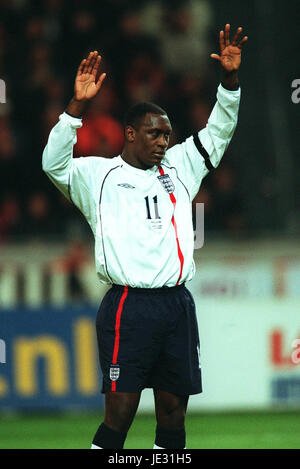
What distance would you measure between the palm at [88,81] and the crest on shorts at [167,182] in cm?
56

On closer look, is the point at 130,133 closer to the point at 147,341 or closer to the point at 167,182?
the point at 167,182

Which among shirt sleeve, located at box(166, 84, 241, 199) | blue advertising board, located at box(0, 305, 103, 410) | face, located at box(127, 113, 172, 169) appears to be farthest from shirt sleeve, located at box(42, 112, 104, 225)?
blue advertising board, located at box(0, 305, 103, 410)

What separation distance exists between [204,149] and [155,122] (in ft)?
1.19

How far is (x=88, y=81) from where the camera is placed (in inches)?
194

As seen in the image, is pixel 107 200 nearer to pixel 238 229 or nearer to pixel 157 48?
pixel 238 229

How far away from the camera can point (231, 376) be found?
8.47 metres

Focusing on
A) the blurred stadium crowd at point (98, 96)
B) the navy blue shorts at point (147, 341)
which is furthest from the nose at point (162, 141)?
the blurred stadium crowd at point (98, 96)

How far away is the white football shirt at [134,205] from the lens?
4.88m

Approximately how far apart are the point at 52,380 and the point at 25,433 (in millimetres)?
901

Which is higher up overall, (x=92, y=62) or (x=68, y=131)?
(x=92, y=62)

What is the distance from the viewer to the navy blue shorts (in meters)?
4.88

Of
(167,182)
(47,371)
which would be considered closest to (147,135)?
(167,182)

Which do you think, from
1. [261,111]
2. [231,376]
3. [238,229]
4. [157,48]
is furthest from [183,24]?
[231,376]

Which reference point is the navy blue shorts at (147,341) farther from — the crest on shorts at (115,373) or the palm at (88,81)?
the palm at (88,81)
